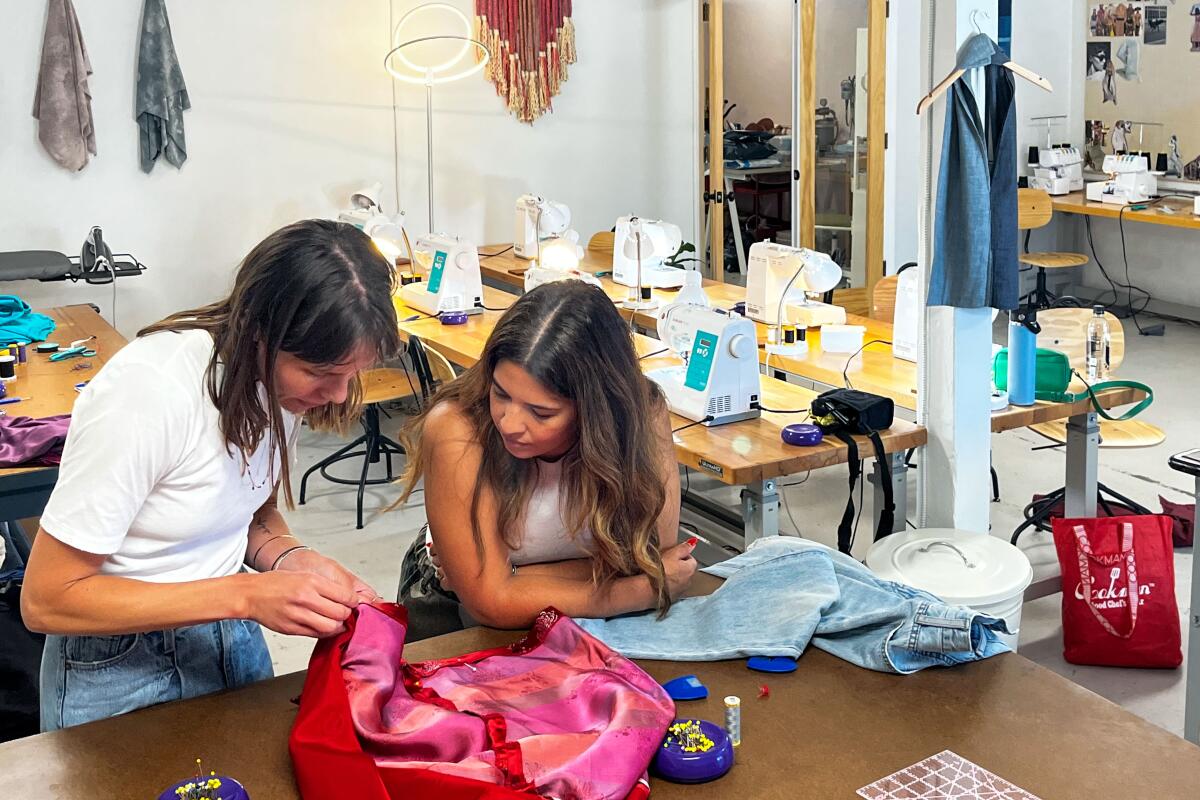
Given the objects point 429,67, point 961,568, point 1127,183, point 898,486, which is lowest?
point 961,568

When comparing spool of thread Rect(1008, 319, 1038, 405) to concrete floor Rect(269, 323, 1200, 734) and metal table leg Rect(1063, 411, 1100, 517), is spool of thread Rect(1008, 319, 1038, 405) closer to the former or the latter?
metal table leg Rect(1063, 411, 1100, 517)

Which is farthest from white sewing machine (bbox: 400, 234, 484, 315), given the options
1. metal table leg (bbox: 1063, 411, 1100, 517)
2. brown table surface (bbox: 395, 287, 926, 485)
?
metal table leg (bbox: 1063, 411, 1100, 517)

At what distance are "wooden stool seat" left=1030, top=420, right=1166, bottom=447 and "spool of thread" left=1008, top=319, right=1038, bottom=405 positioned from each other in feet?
1.32

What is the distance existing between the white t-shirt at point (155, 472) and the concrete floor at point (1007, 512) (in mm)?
1960

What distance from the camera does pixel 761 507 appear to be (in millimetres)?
2992

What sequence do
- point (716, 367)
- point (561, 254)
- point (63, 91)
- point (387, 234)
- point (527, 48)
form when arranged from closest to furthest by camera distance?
point (716, 367) < point (561, 254) < point (387, 234) < point (63, 91) < point (527, 48)

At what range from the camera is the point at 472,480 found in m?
1.91

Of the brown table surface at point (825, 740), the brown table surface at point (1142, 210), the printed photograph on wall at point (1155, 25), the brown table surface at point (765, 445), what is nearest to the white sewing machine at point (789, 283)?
the brown table surface at point (765, 445)

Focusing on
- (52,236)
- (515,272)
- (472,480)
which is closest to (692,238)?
(515,272)

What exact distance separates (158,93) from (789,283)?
3.36m

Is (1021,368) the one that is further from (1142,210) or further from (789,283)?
(1142,210)

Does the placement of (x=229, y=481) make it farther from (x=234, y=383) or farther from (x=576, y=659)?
(x=576, y=659)

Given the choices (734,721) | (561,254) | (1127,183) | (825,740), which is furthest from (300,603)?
(1127,183)

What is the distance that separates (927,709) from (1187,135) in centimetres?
662
